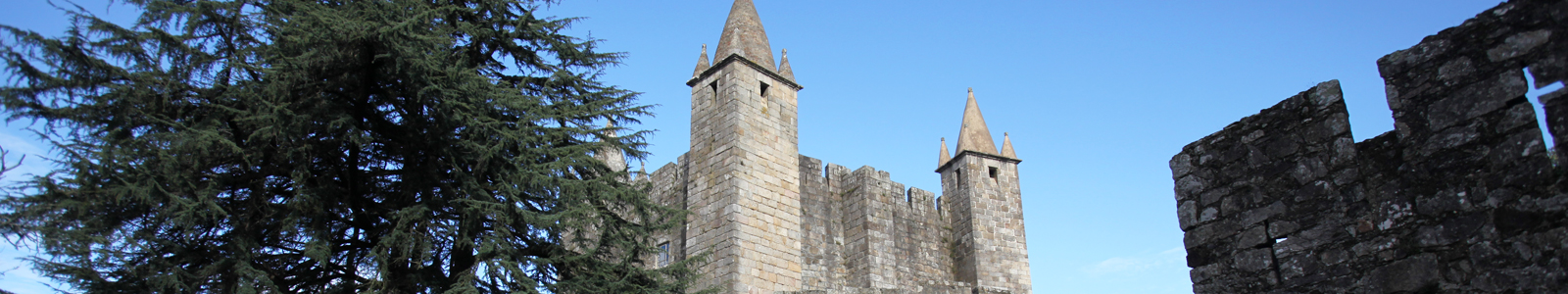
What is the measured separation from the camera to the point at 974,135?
2000cm

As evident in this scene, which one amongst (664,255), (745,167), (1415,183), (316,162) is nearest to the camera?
(1415,183)

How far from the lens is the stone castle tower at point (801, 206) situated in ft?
45.9

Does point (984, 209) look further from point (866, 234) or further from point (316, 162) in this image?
point (316, 162)

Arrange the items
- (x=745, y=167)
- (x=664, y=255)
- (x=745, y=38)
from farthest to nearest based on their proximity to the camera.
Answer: (x=664, y=255) → (x=745, y=38) → (x=745, y=167)

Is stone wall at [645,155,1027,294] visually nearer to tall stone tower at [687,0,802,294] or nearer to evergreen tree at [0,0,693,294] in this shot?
tall stone tower at [687,0,802,294]

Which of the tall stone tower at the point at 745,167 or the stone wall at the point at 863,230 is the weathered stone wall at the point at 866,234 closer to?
the stone wall at the point at 863,230

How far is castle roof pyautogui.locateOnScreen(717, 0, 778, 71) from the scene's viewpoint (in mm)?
15570

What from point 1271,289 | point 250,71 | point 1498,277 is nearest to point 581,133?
point 250,71

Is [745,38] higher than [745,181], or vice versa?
[745,38]

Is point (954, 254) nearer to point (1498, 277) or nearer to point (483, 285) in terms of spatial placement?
point (483, 285)

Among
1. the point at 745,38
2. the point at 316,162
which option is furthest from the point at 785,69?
the point at 316,162

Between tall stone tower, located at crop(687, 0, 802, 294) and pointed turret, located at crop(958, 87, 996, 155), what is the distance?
16.3 feet

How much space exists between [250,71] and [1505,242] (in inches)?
455

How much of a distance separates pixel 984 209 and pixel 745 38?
6465 millimetres
